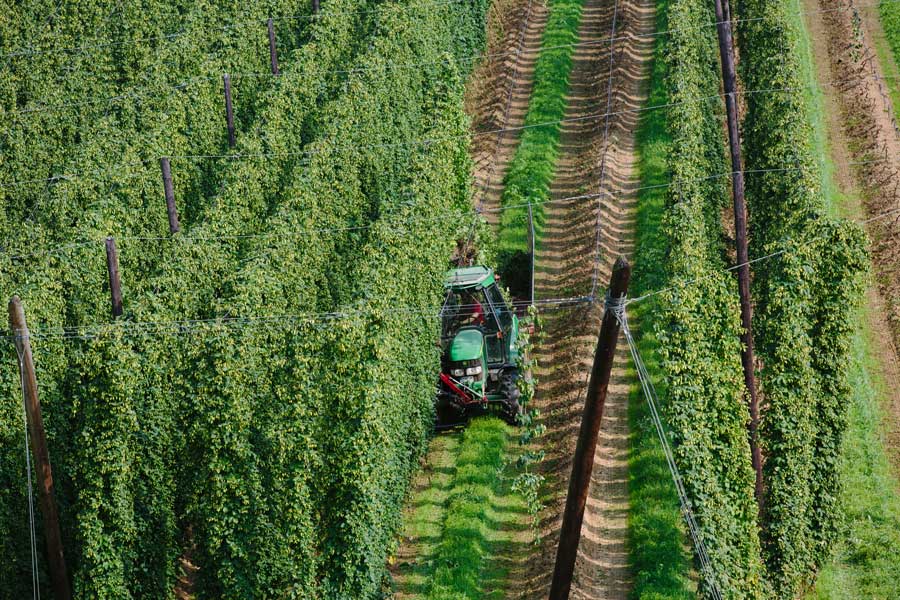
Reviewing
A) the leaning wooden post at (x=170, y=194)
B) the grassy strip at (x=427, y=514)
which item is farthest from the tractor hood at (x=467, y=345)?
the leaning wooden post at (x=170, y=194)

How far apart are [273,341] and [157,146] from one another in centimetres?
918

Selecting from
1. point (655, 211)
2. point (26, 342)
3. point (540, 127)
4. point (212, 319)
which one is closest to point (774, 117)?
point (655, 211)

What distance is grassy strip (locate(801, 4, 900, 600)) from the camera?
60.4 feet

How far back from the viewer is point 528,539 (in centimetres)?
1947

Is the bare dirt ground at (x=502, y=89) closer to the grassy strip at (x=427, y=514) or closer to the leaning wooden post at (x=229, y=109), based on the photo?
the leaning wooden post at (x=229, y=109)

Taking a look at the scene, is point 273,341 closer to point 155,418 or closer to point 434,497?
point 155,418

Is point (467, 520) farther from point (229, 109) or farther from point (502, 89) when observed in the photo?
point (502, 89)

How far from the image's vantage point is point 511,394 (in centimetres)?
2162

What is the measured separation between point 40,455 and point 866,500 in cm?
1299

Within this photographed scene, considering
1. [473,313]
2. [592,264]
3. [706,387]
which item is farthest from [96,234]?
[706,387]

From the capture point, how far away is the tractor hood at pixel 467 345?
21.2 meters

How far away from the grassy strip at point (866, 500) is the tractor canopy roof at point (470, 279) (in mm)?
6866

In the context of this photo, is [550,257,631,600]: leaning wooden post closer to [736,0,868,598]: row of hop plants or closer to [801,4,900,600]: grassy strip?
[736,0,868,598]: row of hop plants

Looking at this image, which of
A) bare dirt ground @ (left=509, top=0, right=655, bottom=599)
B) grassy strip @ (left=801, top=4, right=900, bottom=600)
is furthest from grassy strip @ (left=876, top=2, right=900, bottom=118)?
grassy strip @ (left=801, top=4, right=900, bottom=600)
